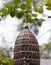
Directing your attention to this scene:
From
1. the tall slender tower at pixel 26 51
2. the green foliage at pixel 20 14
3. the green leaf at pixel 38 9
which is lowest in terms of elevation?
the tall slender tower at pixel 26 51

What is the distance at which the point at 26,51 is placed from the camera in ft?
1.74

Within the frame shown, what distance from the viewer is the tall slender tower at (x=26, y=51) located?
53 cm

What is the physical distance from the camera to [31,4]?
1.61 ft

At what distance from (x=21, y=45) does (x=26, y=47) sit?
0.02 m

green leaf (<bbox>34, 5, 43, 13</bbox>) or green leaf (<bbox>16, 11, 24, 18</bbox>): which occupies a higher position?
green leaf (<bbox>34, 5, 43, 13</bbox>)

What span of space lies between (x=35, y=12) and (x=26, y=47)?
0.33 ft

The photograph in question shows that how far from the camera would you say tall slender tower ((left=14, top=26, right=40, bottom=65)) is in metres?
0.53

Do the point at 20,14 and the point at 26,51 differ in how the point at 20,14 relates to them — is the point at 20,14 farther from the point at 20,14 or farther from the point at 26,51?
the point at 26,51

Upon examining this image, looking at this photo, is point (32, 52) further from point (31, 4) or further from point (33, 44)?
point (31, 4)

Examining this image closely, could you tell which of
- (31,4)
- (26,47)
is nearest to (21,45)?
(26,47)

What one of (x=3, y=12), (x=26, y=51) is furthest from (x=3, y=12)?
(x=26, y=51)

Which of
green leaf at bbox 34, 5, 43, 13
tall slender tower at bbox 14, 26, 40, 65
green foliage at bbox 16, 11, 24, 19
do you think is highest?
green leaf at bbox 34, 5, 43, 13

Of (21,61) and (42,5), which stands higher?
(42,5)

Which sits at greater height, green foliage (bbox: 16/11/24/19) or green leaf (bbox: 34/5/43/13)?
green leaf (bbox: 34/5/43/13)
